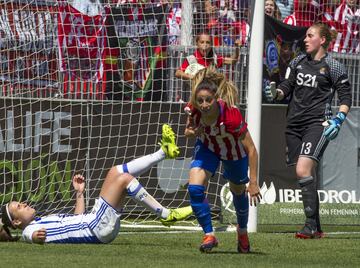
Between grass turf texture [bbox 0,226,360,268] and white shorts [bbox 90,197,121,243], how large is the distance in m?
0.14

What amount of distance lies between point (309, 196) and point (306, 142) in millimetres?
570

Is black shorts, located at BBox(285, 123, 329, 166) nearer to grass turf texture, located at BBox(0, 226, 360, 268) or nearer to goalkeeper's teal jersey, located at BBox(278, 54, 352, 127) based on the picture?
goalkeeper's teal jersey, located at BBox(278, 54, 352, 127)

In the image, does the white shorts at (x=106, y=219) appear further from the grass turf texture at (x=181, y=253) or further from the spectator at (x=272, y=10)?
the spectator at (x=272, y=10)

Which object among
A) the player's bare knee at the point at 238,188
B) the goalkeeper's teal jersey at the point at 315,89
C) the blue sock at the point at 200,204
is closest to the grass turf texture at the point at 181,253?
the blue sock at the point at 200,204

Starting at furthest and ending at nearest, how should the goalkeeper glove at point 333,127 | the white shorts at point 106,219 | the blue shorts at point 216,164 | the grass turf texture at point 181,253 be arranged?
1. the goalkeeper glove at point 333,127
2. the white shorts at point 106,219
3. the blue shorts at point 216,164
4. the grass turf texture at point 181,253

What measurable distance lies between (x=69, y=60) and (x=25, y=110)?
83cm

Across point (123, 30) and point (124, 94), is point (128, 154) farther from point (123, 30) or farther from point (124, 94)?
point (123, 30)

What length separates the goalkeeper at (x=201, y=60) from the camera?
1247 cm

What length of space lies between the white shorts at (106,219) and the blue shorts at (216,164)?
90cm

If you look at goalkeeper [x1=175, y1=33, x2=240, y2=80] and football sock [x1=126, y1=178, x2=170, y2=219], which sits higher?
goalkeeper [x1=175, y1=33, x2=240, y2=80]

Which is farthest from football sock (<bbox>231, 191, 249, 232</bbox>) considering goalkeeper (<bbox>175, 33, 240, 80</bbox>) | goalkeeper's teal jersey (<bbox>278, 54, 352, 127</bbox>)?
goalkeeper (<bbox>175, 33, 240, 80</bbox>)

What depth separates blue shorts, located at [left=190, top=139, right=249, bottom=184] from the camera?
344 inches

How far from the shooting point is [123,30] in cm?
1259

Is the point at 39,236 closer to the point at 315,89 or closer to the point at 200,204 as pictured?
the point at 200,204
